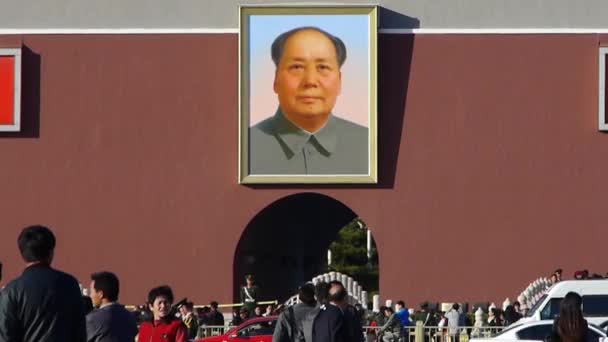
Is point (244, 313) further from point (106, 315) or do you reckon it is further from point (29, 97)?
point (106, 315)

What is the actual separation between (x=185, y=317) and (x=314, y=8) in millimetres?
10886

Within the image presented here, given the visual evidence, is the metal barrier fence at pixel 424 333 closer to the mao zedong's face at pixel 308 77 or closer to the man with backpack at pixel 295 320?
the mao zedong's face at pixel 308 77

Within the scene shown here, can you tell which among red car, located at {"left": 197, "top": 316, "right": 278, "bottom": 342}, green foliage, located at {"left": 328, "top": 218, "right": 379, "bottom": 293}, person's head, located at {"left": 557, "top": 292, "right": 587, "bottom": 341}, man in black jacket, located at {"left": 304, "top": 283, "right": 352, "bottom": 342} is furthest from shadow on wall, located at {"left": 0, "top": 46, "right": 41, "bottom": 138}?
green foliage, located at {"left": 328, "top": 218, "right": 379, "bottom": 293}

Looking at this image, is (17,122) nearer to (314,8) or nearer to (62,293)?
(314,8)

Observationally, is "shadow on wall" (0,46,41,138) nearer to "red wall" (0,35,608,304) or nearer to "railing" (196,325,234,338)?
"red wall" (0,35,608,304)

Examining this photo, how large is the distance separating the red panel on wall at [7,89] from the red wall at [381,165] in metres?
0.44

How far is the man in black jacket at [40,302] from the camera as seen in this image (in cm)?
872

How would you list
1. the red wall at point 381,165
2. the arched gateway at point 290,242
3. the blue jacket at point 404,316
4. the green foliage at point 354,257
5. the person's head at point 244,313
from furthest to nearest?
1. the green foliage at point 354,257
2. the arched gateway at point 290,242
3. the red wall at point 381,165
4. the person's head at point 244,313
5. the blue jacket at point 404,316

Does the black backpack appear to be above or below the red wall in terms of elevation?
below

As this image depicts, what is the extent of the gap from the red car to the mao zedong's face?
8.98m

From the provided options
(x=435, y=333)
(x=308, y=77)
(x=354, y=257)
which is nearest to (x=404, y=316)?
(x=435, y=333)

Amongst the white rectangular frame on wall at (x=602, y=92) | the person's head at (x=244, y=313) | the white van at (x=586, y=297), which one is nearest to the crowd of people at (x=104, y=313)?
the white van at (x=586, y=297)

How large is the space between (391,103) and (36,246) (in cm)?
2602

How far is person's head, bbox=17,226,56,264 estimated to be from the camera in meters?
8.96
